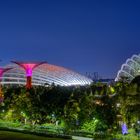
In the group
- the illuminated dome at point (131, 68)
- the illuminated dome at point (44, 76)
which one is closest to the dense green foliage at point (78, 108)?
the illuminated dome at point (131, 68)

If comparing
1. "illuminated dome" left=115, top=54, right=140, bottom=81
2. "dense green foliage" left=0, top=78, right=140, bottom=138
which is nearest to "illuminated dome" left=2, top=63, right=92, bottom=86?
"illuminated dome" left=115, top=54, right=140, bottom=81

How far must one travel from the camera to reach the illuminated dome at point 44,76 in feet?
387

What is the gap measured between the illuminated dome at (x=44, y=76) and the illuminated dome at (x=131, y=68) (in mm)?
33407

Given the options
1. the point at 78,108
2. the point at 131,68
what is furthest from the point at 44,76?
the point at 78,108

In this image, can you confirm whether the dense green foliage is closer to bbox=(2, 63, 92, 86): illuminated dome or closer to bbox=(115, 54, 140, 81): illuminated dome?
bbox=(115, 54, 140, 81): illuminated dome

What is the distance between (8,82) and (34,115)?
70593mm

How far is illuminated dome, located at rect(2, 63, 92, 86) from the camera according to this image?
117875 millimetres

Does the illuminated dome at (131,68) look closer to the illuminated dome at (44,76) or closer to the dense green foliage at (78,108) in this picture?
the dense green foliage at (78,108)

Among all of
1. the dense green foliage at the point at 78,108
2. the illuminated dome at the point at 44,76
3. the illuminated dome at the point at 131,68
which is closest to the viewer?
the dense green foliage at the point at 78,108

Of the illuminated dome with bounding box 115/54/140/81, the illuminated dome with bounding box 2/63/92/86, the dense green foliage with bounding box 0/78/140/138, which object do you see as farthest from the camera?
the illuminated dome with bounding box 2/63/92/86

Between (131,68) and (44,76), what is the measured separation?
39833 mm

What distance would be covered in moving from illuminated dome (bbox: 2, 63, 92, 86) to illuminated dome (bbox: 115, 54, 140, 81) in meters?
33.4

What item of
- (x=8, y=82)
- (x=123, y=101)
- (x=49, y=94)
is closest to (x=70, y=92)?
(x=49, y=94)

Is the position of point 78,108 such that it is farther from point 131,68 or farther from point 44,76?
point 44,76
